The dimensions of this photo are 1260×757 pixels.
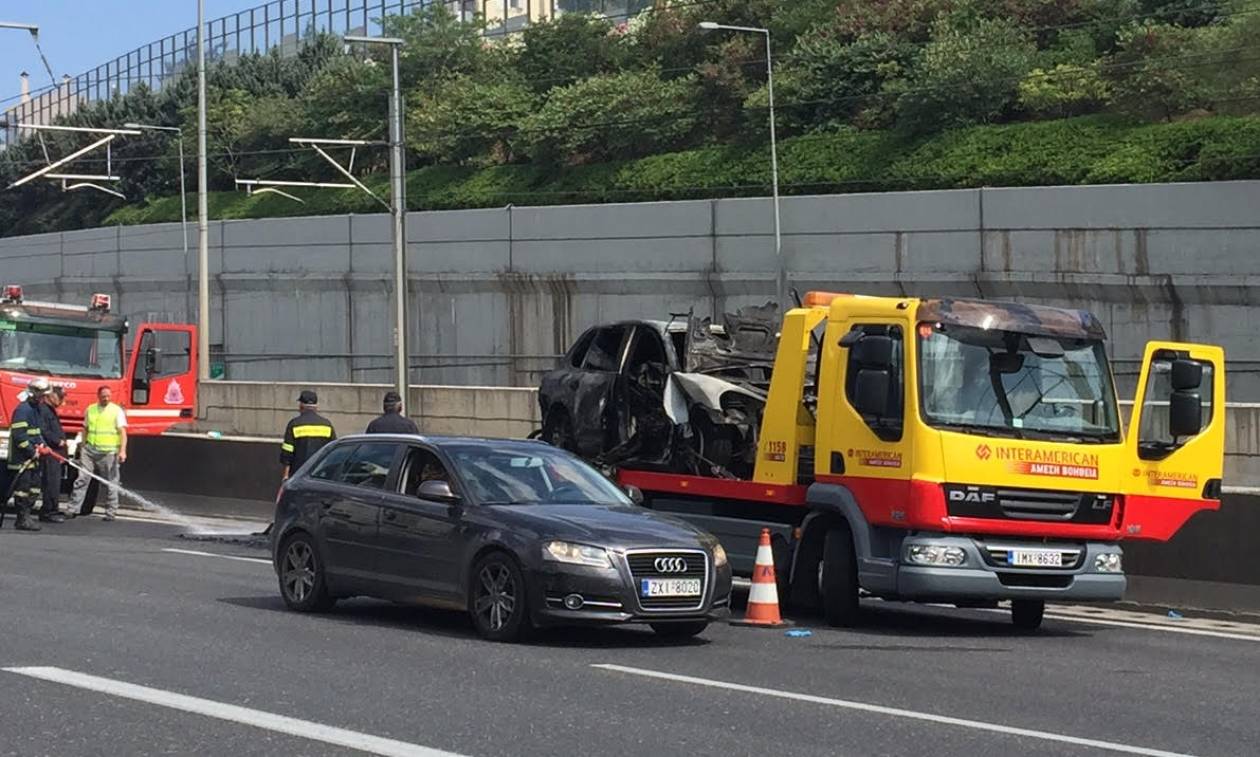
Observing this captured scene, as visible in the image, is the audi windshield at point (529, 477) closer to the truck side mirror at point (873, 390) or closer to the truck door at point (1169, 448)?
the truck side mirror at point (873, 390)

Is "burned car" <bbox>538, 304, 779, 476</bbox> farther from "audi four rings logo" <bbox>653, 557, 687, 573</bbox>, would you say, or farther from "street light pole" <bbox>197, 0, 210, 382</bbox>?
"street light pole" <bbox>197, 0, 210, 382</bbox>

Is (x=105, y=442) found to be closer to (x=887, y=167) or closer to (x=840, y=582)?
(x=840, y=582)

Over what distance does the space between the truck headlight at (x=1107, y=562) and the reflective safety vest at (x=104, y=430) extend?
598 inches

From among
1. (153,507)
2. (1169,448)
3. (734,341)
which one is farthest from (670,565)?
(153,507)

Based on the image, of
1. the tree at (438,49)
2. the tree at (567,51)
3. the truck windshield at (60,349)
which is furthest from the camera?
the tree at (438,49)

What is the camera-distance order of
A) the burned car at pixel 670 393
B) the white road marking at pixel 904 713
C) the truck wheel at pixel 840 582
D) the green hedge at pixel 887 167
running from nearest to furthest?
the white road marking at pixel 904 713, the truck wheel at pixel 840 582, the burned car at pixel 670 393, the green hedge at pixel 887 167

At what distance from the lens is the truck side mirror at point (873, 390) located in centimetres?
1424

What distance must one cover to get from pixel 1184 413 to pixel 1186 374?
0.38m

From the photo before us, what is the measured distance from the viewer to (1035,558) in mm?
14391

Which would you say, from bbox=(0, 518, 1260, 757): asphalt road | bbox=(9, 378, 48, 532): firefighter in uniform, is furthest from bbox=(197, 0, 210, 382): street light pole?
bbox=(0, 518, 1260, 757): asphalt road

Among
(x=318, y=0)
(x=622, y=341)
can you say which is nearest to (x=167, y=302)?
(x=318, y=0)

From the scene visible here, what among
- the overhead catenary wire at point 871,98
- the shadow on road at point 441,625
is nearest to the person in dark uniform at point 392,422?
the shadow on road at point 441,625

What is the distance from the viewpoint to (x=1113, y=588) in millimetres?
14711

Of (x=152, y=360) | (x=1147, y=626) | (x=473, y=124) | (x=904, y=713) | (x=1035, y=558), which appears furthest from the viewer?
(x=473, y=124)
